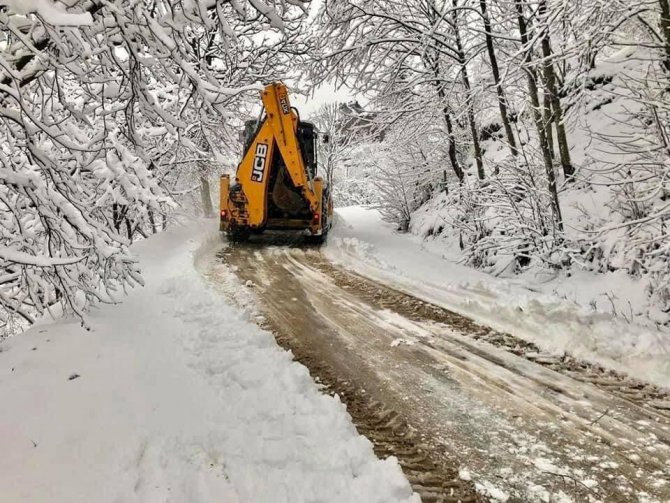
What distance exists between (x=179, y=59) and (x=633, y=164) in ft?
15.9

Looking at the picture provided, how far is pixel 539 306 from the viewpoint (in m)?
5.16

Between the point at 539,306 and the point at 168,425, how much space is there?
13.0 ft

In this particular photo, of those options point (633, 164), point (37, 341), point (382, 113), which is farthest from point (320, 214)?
point (37, 341)

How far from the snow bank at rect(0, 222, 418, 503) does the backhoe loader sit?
572 centimetres

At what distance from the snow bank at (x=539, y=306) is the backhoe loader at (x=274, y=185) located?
147cm

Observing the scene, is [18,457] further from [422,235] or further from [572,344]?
[422,235]

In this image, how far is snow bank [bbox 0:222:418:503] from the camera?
8.00 feet

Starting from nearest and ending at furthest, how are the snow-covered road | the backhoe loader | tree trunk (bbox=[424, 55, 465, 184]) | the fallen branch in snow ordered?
the snow-covered road → the fallen branch in snow → the backhoe loader → tree trunk (bbox=[424, 55, 465, 184])

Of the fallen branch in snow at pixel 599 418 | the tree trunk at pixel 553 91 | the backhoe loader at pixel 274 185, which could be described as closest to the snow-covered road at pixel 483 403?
the fallen branch in snow at pixel 599 418

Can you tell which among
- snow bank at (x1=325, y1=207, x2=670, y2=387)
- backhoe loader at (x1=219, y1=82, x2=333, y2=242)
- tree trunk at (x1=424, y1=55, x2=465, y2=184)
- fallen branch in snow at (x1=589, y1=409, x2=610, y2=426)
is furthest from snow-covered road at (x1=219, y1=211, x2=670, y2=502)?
tree trunk at (x1=424, y1=55, x2=465, y2=184)

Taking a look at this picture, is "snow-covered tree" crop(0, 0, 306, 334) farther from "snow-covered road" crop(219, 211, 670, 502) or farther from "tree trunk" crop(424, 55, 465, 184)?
"tree trunk" crop(424, 55, 465, 184)

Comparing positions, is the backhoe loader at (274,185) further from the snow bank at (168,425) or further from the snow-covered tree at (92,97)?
the snow bank at (168,425)

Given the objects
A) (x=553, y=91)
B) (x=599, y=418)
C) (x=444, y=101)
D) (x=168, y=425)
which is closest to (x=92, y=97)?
(x=168, y=425)

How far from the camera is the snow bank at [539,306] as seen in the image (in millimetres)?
4055
